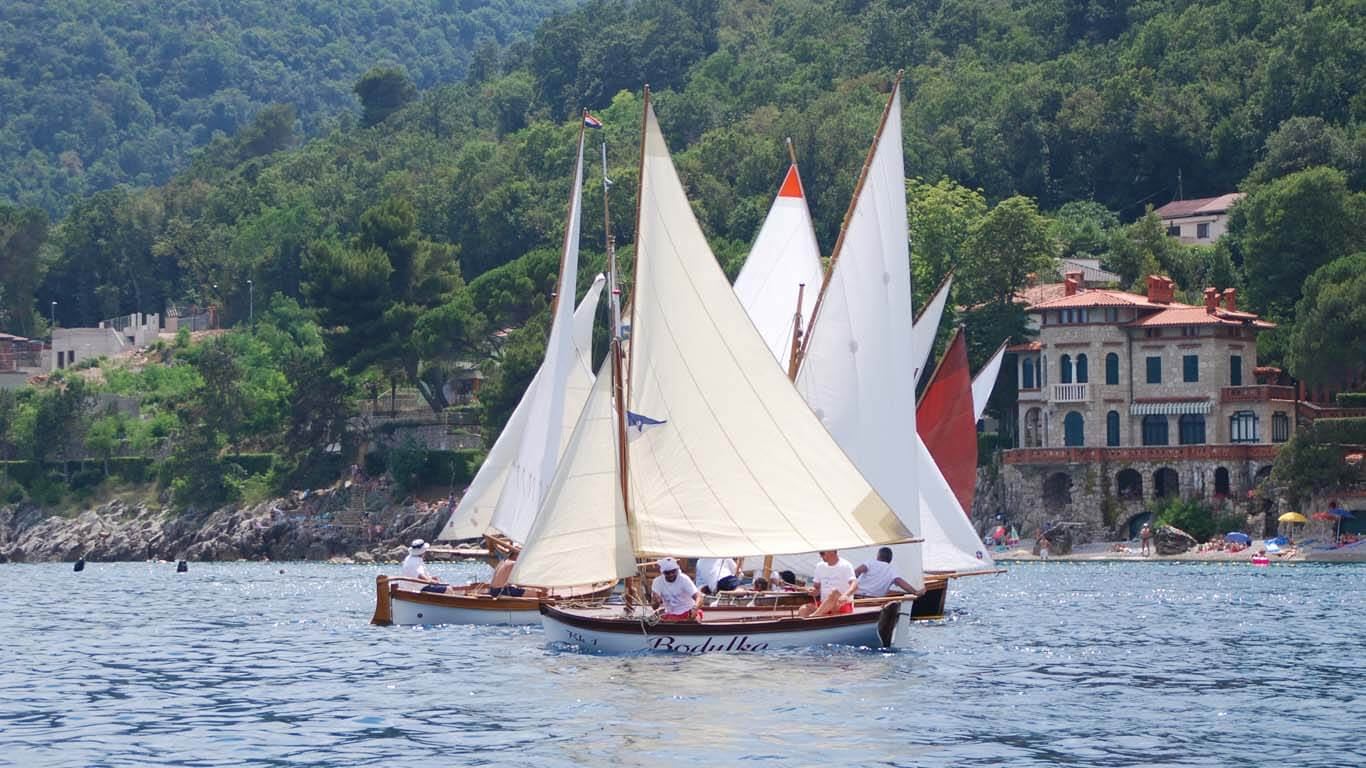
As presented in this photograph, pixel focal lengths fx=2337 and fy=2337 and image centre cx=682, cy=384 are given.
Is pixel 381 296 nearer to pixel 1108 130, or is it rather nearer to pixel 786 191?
pixel 1108 130

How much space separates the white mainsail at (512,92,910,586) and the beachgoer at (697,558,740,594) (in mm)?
4504

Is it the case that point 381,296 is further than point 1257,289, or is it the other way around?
point 381,296

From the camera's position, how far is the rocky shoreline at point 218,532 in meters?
125

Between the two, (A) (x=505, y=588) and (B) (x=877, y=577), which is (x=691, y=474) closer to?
(B) (x=877, y=577)

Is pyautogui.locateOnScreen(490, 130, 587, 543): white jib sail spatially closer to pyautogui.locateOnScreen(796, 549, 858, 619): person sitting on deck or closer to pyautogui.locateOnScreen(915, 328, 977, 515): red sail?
pyautogui.locateOnScreen(915, 328, 977, 515): red sail

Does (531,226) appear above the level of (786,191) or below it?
above

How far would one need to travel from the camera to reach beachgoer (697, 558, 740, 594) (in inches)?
1858

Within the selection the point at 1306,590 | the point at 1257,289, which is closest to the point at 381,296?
the point at 1257,289

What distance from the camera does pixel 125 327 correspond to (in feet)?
641

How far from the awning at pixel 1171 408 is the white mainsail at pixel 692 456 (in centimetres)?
6929

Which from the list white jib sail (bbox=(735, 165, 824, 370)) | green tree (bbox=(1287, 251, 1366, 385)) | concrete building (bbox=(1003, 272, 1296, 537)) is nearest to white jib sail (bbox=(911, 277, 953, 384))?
white jib sail (bbox=(735, 165, 824, 370))

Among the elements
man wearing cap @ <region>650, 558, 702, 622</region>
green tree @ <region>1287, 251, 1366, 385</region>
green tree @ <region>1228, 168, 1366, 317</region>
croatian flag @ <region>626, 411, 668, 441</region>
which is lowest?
man wearing cap @ <region>650, 558, 702, 622</region>

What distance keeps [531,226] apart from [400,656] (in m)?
118

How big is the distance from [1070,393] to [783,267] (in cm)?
5819
